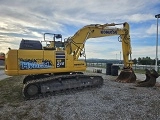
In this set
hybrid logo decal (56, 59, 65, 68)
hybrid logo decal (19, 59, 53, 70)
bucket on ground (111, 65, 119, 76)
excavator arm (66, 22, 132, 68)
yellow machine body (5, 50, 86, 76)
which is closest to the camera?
yellow machine body (5, 50, 86, 76)

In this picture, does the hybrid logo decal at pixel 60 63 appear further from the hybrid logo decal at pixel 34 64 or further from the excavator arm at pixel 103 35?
the excavator arm at pixel 103 35

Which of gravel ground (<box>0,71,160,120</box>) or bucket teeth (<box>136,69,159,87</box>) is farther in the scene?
bucket teeth (<box>136,69,159,87</box>)

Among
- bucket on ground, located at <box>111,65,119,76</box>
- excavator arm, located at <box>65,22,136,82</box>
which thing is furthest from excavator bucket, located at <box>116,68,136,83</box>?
bucket on ground, located at <box>111,65,119,76</box>

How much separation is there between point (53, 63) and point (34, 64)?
Result: 3.51 ft

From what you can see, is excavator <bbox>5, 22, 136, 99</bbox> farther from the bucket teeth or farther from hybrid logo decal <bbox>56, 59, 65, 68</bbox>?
the bucket teeth

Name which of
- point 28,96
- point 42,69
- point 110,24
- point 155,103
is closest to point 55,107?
point 28,96

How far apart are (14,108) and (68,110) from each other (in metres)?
2.40

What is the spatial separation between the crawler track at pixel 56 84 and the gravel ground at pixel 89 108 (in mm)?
723

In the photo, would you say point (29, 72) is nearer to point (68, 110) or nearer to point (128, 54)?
point (68, 110)

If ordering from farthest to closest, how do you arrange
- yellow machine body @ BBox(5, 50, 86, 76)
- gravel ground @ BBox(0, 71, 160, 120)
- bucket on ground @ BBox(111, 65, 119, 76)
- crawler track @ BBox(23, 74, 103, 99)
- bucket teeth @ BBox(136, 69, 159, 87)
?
bucket on ground @ BBox(111, 65, 119, 76), bucket teeth @ BBox(136, 69, 159, 87), yellow machine body @ BBox(5, 50, 86, 76), crawler track @ BBox(23, 74, 103, 99), gravel ground @ BBox(0, 71, 160, 120)

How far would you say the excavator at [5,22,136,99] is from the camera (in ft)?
42.4

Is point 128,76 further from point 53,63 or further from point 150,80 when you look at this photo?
point 53,63

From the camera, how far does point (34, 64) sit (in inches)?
522

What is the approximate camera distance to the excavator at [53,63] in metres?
12.9
